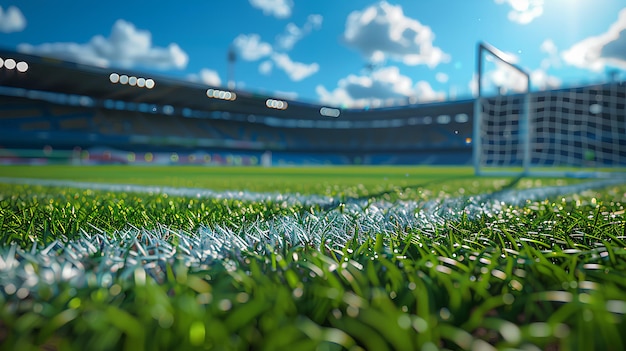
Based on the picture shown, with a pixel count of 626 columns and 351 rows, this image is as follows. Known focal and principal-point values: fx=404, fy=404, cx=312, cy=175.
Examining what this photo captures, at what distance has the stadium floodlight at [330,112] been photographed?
42.5 metres

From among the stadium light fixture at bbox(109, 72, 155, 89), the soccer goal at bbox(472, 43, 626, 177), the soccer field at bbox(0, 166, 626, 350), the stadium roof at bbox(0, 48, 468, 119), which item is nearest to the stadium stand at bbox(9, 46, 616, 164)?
the stadium roof at bbox(0, 48, 468, 119)

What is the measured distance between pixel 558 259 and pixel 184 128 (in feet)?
129

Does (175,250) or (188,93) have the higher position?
(188,93)

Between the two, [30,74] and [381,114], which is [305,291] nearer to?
[30,74]

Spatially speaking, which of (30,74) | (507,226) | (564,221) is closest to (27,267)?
(507,226)

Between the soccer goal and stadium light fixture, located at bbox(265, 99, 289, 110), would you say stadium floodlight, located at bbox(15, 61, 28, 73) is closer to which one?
stadium light fixture, located at bbox(265, 99, 289, 110)

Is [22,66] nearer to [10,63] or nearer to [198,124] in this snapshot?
[10,63]

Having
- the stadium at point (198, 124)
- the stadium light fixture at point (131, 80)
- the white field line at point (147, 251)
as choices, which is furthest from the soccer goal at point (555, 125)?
the stadium light fixture at point (131, 80)

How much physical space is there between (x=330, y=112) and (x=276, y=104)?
7721mm

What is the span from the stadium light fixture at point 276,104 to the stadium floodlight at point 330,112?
471 cm

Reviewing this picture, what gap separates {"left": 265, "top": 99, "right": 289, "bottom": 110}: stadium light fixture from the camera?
3747cm

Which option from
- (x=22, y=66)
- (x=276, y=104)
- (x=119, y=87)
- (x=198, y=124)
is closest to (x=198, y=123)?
(x=198, y=124)

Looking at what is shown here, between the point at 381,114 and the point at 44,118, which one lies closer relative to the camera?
the point at 44,118

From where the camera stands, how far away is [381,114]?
139 feet
